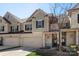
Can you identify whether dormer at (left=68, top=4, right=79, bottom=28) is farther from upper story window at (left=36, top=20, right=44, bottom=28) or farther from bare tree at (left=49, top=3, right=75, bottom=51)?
upper story window at (left=36, top=20, right=44, bottom=28)

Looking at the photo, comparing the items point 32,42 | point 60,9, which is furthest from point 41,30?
point 60,9

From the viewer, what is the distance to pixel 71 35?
15.5 meters

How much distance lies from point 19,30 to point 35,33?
2503 mm

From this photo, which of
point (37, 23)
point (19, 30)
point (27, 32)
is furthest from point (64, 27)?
point (19, 30)

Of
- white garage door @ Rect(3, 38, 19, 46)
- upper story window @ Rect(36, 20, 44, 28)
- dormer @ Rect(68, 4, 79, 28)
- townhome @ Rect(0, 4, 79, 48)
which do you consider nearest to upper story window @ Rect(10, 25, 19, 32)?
townhome @ Rect(0, 4, 79, 48)

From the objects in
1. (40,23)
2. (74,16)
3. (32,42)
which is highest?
(74,16)

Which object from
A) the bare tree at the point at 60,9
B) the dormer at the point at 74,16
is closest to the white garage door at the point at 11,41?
the bare tree at the point at 60,9

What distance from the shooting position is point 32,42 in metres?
17.0

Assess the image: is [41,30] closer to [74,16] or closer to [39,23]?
[39,23]

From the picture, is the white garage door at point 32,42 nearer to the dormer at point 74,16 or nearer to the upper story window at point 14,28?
the upper story window at point 14,28

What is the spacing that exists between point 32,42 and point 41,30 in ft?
4.12

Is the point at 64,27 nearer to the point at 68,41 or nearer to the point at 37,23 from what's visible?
the point at 68,41

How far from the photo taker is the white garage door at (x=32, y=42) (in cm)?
1662

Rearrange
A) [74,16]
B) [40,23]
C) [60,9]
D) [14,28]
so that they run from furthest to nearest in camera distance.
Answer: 1. [14,28]
2. [40,23]
3. [60,9]
4. [74,16]
